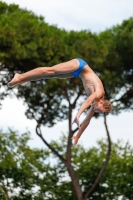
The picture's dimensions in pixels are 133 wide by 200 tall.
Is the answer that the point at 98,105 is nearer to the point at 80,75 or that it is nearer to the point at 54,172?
the point at 80,75

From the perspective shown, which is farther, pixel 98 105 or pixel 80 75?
pixel 80 75

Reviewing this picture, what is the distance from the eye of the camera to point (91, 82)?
8609 millimetres

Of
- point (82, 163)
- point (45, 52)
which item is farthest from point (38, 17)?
point (82, 163)

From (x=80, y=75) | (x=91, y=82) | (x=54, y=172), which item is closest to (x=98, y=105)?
(x=91, y=82)

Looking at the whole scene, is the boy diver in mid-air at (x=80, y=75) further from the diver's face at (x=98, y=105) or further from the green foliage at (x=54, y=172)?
the green foliage at (x=54, y=172)

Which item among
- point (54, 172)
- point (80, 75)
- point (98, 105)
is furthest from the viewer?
point (54, 172)

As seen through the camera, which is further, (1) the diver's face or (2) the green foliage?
(2) the green foliage

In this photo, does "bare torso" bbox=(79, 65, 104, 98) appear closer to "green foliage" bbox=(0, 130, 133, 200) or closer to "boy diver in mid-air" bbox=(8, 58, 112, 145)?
"boy diver in mid-air" bbox=(8, 58, 112, 145)

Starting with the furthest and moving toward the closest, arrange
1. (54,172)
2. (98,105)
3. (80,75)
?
(54,172)
(80,75)
(98,105)

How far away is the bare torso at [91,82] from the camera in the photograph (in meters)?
8.50

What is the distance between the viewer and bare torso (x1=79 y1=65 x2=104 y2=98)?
8502 millimetres

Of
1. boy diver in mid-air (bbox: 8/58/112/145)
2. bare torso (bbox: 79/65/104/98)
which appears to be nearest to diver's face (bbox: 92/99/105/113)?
boy diver in mid-air (bbox: 8/58/112/145)

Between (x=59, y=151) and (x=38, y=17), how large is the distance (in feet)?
18.6

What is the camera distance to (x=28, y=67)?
21484mm
